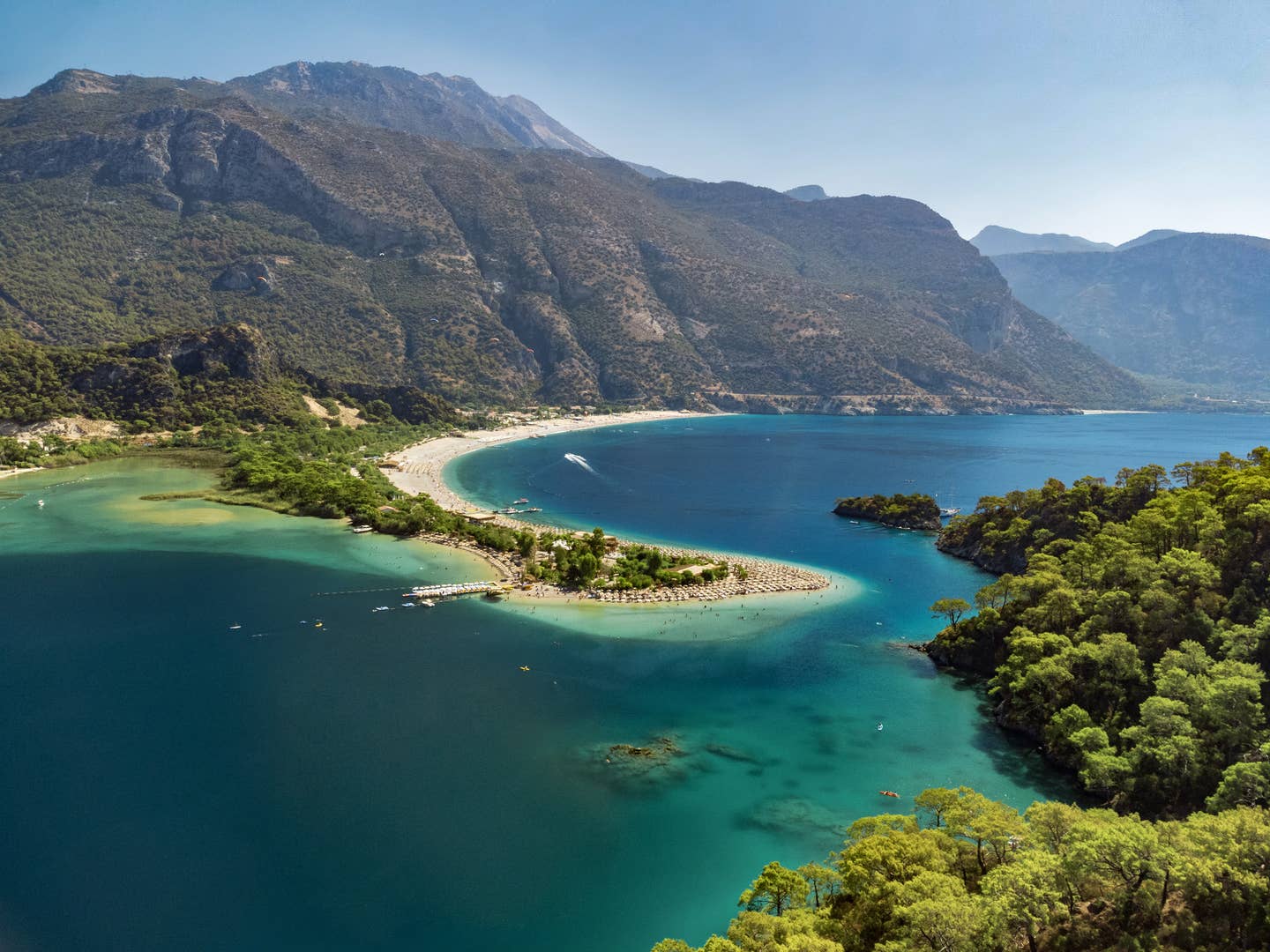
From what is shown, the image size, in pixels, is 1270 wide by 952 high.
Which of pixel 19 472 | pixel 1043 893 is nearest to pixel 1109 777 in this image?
pixel 1043 893

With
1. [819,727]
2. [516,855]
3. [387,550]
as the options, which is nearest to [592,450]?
[387,550]

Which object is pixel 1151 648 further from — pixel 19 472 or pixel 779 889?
pixel 19 472

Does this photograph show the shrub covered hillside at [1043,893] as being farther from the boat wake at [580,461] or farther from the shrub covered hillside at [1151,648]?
the boat wake at [580,461]

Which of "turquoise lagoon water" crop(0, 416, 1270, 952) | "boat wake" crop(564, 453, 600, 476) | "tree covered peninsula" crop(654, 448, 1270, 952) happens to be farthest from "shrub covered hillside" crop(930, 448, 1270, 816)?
"boat wake" crop(564, 453, 600, 476)

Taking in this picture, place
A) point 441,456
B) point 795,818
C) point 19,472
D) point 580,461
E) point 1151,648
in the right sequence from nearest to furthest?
1. point 795,818
2. point 1151,648
3. point 19,472
4. point 580,461
5. point 441,456

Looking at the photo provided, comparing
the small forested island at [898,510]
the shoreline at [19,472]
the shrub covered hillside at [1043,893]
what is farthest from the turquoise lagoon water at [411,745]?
the shoreline at [19,472]

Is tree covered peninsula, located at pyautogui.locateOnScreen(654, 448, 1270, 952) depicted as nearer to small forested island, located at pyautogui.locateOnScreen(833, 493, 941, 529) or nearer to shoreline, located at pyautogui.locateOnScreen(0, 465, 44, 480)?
small forested island, located at pyautogui.locateOnScreen(833, 493, 941, 529)

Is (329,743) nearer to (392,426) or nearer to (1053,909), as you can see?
(1053,909)

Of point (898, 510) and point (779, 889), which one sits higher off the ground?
point (898, 510)
